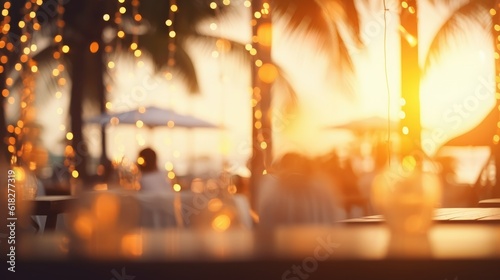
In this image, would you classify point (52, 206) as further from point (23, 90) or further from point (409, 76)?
point (23, 90)

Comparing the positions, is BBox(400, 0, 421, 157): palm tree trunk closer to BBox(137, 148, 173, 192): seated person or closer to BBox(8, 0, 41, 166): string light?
BBox(8, 0, 41, 166): string light

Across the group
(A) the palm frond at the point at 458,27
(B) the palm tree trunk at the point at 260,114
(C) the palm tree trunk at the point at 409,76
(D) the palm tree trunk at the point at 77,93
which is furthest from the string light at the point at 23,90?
(A) the palm frond at the point at 458,27

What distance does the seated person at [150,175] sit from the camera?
479 centimetres

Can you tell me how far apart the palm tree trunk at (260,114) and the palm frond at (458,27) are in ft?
12.9

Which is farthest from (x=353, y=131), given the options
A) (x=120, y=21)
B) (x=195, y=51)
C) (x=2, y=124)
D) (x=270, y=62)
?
(x=2, y=124)

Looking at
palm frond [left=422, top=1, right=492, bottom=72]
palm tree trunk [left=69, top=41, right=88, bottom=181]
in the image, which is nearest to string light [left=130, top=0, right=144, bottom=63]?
palm tree trunk [left=69, top=41, right=88, bottom=181]

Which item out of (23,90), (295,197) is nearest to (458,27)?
(23,90)

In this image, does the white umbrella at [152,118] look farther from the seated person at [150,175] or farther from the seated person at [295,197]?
the seated person at [295,197]

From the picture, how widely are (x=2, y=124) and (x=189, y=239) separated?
13.2 feet

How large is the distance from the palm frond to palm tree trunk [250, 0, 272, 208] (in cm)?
392

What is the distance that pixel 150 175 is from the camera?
4.86 m

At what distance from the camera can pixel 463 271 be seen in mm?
1050

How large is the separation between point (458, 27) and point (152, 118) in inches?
148

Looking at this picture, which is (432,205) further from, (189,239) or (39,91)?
(39,91)
